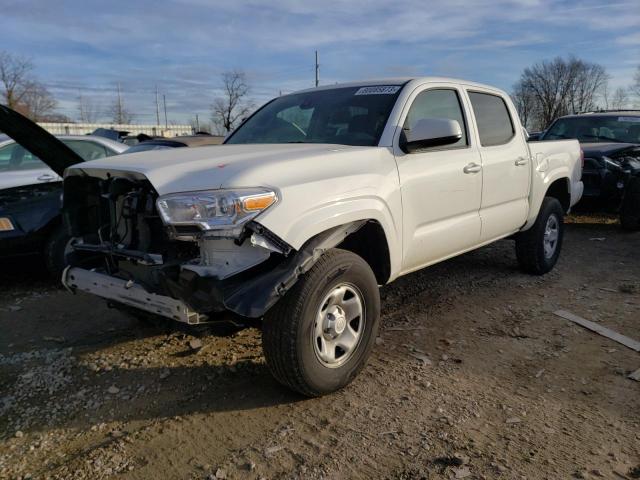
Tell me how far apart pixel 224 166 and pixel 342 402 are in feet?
4.95

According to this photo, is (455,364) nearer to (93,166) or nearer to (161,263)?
(161,263)

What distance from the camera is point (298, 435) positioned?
9.07ft

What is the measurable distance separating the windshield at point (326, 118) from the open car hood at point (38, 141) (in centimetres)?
129

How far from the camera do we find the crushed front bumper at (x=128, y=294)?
8.87 feet

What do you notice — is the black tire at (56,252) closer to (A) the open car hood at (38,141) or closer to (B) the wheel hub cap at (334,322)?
(A) the open car hood at (38,141)

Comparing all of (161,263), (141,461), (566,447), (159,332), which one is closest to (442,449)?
(566,447)

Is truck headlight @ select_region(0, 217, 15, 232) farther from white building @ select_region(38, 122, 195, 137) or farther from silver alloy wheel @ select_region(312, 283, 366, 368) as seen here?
white building @ select_region(38, 122, 195, 137)

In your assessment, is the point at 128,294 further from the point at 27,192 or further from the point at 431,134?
the point at 27,192

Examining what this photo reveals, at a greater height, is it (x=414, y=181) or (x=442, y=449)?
(x=414, y=181)

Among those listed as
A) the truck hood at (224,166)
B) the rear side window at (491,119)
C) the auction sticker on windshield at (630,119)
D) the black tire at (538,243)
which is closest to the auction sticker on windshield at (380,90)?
the truck hood at (224,166)

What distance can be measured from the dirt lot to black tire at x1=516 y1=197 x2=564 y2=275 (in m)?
0.79

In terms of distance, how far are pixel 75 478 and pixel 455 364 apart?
236cm

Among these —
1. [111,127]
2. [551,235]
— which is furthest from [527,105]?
[551,235]

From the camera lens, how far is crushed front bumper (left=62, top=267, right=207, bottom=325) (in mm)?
2705
